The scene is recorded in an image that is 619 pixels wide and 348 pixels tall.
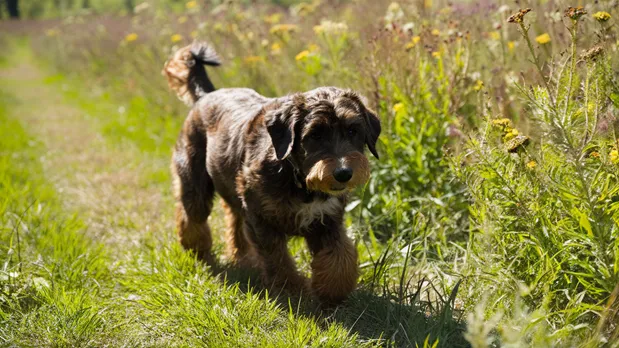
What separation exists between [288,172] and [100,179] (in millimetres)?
4065

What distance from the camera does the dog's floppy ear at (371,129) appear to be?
379cm

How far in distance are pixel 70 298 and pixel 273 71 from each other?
11.9 ft

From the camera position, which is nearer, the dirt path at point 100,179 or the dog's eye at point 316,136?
the dog's eye at point 316,136

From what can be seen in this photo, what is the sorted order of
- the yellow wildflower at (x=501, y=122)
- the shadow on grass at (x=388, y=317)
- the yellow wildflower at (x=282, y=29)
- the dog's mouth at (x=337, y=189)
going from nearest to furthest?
1. the shadow on grass at (x=388, y=317)
2. the yellow wildflower at (x=501, y=122)
3. the dog's mouth at (x=337, y=189)
4. the yellow wildflower at (x=282, y=29)

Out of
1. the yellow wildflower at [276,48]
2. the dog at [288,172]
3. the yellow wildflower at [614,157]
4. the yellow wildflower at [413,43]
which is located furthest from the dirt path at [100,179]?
the yellow wildflower at [614,157]

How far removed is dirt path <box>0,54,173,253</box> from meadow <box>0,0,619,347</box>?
35 millimetres

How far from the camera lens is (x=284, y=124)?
363 centimetres

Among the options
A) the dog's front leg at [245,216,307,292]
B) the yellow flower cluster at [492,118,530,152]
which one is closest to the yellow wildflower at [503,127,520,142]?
the yellow flower cluster at [492,118,530,152]

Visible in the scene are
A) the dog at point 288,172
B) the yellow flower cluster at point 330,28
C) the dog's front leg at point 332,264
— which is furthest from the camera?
the yellow flower cluster at point 330,28

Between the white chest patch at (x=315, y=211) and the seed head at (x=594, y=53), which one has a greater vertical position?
the seed head at (x=594, y=53)

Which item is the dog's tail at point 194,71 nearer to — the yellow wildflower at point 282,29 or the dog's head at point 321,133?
the yellow wildflower at point 282,29

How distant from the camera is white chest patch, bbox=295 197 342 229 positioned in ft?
12.3

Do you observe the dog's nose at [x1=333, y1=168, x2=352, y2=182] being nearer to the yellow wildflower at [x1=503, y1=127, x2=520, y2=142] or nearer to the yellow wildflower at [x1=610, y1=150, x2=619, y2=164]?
the yellow wildflower at [x1=503, y1=127, x2=520, y2=142]

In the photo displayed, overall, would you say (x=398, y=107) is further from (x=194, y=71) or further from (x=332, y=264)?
(x=194, y=71)
